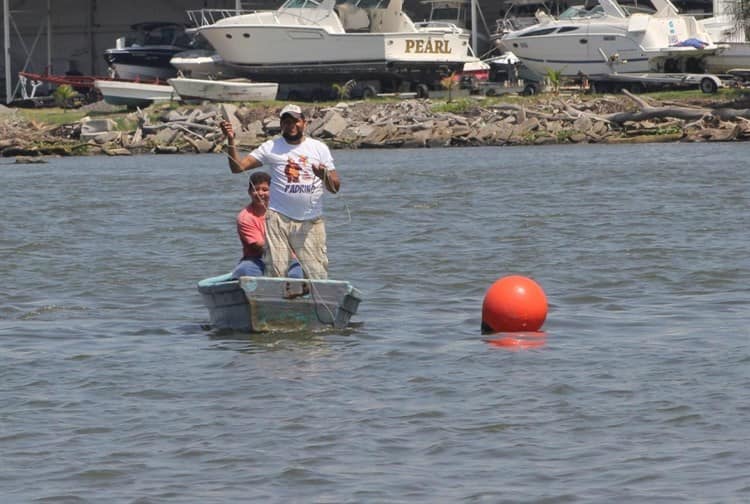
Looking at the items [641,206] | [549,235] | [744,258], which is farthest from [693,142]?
[744,258]

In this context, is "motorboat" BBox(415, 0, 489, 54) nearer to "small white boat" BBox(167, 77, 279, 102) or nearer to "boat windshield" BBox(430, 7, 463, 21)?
"boat windshield" BBox(430, 7, 463, 21)

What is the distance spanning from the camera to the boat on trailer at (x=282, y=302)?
39.9 ft

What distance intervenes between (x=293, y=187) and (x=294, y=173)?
138 mm

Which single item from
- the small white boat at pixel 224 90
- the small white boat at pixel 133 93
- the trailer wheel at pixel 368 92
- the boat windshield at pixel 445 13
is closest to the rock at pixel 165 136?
the small white boat at pixel 224 90

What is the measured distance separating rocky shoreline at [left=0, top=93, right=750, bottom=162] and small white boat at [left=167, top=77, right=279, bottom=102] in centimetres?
133

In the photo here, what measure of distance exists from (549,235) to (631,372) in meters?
9.68

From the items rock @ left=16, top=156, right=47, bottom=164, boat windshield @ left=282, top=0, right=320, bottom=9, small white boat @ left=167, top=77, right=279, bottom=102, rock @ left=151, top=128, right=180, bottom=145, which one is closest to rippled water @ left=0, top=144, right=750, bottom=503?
rock @ left=16, top=156, right=47, bottom=164

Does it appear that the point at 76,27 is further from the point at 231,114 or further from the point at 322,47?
the point at 231,114

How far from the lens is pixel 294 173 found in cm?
1184

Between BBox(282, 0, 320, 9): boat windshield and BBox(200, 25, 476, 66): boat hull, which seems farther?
BBox(282, 0, 320, 9): boat windshield

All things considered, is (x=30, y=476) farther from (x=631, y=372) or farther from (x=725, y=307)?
(x=725, y=307)

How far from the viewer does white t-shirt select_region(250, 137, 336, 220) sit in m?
11.8

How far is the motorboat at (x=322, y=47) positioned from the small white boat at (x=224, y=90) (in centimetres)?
137

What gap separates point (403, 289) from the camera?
1590 centimetres
